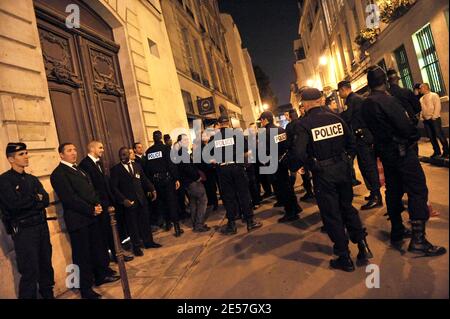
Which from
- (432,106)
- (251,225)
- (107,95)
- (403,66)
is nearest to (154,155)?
(107,95)

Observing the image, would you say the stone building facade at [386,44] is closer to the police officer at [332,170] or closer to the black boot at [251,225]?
the police officer at [332,170]

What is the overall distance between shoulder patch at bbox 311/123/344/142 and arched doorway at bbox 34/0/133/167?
415 centimetres

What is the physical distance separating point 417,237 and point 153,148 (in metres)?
A: 4.81

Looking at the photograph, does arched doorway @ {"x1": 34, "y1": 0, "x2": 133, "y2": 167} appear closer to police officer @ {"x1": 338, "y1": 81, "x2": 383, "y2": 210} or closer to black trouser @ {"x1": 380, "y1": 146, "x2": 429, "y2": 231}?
police officer @ {"x1": 338, "y1": 81, "x2": 383, "y2": 210}

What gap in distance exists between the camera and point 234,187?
596 centimetres

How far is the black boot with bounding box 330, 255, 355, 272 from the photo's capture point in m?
3.44

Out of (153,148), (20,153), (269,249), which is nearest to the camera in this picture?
(20,153)

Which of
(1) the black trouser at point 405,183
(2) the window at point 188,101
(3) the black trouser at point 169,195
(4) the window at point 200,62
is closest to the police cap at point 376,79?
(1) the black trouser at point 405,183

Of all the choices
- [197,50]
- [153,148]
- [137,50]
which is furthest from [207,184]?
[197,50]

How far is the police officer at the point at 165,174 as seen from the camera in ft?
21.3
